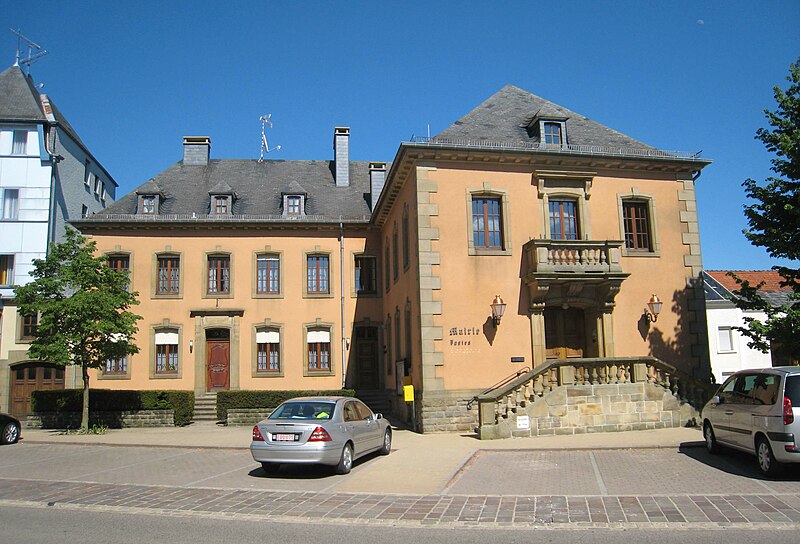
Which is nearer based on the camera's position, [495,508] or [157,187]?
[495,508]

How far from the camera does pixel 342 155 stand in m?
32.5

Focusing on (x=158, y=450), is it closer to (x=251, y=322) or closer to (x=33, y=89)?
(x=251, y=322)

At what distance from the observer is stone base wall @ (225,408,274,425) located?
22.9 meters

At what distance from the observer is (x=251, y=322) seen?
1121 inches

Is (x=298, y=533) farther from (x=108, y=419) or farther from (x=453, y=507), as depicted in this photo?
(x=108, y=419)

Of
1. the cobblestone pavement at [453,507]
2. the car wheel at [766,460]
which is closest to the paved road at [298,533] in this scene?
the cobblestone pavement at [453,507]

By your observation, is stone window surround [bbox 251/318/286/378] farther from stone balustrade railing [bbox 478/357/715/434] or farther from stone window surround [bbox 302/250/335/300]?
stone balustrade railing [bbox 478/357/715/434]

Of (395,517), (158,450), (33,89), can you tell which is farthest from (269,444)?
(33,89)

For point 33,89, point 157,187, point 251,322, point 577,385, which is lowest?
point 577,385

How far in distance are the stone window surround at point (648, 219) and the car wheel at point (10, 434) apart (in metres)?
19.6

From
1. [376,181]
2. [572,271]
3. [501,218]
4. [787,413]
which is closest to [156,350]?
[376,181]

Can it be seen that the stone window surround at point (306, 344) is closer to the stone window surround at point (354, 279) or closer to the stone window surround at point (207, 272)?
the stone window surround at point (354, 279)

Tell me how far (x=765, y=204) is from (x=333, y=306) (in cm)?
1803

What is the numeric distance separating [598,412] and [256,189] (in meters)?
20.5
